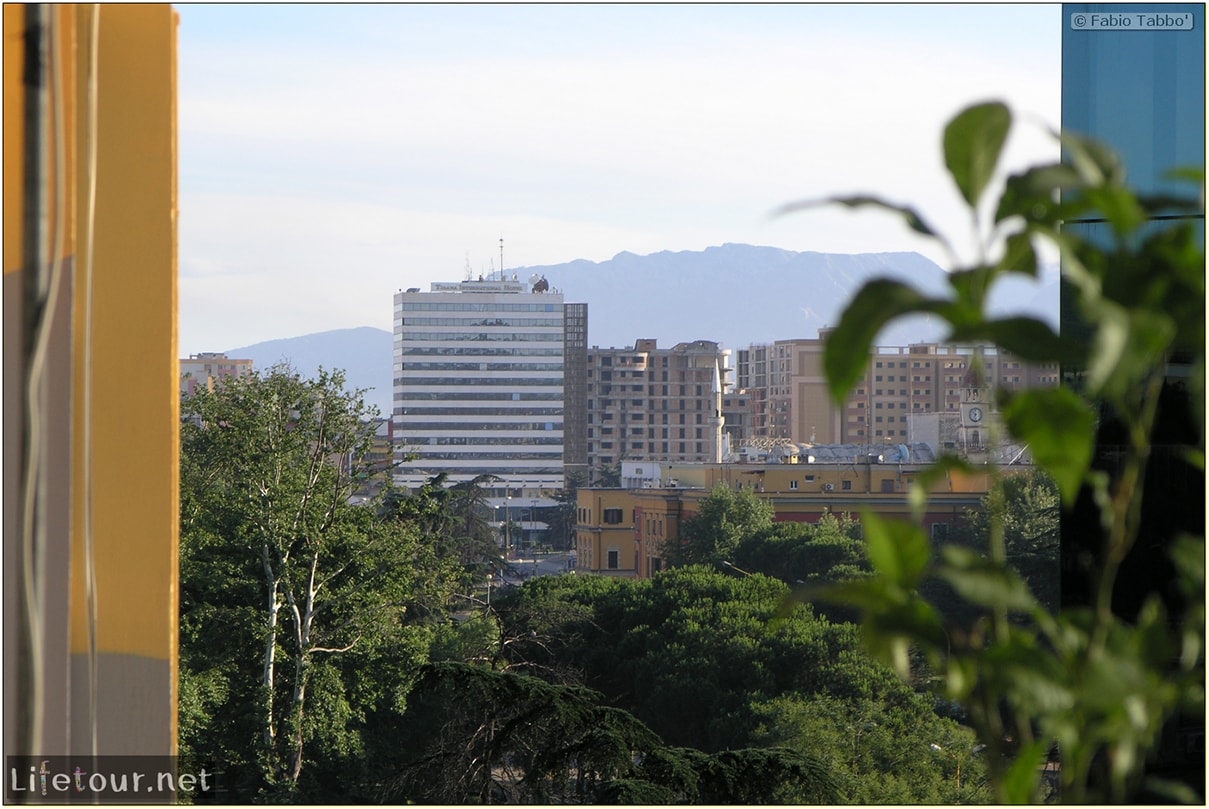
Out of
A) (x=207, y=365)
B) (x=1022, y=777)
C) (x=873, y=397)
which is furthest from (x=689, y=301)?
(x=1022, y=777)

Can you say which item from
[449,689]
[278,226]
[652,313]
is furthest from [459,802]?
[652,313]

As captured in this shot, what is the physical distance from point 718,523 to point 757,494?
3.81 m

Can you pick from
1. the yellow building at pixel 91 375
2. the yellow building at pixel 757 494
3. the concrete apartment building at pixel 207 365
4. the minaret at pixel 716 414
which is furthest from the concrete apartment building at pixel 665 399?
the yellow building at pixel 91 375

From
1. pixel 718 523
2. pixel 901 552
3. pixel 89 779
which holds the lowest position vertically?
pixel 718 523

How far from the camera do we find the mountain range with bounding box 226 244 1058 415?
472ft

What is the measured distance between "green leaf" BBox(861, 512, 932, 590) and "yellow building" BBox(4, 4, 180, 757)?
4.47ft

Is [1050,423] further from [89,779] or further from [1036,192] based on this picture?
[89,779]

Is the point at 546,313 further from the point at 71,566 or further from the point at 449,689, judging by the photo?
the point at 71,566

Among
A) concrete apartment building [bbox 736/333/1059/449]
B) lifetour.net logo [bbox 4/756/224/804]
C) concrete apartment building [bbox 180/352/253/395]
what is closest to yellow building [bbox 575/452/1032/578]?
concrete apartment building [bbox 180/352/253/395]

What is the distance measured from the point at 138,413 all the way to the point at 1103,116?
2.00 m

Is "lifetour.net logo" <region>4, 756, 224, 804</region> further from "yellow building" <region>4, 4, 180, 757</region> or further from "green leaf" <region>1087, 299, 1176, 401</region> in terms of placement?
"green leaf" <region>1087, 299, 1176, 401</region>

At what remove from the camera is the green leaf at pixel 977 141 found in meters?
0.56

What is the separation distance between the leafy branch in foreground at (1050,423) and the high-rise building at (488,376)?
60.0 m

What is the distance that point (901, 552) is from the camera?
561mm
